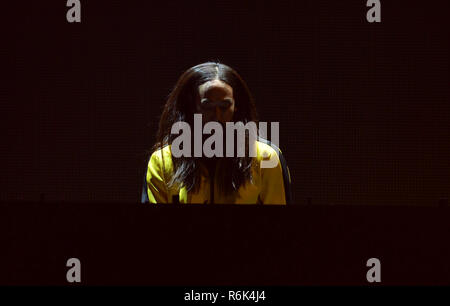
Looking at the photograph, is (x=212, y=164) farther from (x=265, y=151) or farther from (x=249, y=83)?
(x=249, y=83)

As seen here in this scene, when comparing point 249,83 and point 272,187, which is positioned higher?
point 249,83

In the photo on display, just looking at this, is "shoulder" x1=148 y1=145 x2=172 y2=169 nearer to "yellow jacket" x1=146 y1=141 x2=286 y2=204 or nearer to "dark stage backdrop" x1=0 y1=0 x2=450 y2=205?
"yellow jacket" x1=146 y1=141 x2=286 y2=204

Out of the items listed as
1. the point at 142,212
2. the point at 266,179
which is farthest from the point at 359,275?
the point at 266,179

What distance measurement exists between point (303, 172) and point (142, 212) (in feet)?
6.62

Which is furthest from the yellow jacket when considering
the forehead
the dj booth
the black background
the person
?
the black background

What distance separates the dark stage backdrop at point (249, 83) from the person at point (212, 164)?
1.39m

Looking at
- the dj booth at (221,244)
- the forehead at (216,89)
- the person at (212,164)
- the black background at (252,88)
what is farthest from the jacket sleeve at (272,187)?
the black background at (252,88)

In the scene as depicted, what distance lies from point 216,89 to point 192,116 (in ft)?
0.39

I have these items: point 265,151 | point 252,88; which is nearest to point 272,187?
point 265,151

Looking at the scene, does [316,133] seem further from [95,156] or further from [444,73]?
[95,156]

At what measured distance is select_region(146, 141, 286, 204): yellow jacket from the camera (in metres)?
1.38

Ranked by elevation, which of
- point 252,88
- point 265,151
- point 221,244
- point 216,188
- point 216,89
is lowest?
Result: point 221,244

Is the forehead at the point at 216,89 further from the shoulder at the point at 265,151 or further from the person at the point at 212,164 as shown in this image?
the shoulder at the point at 265,151

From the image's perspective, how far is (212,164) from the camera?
1.42 m
